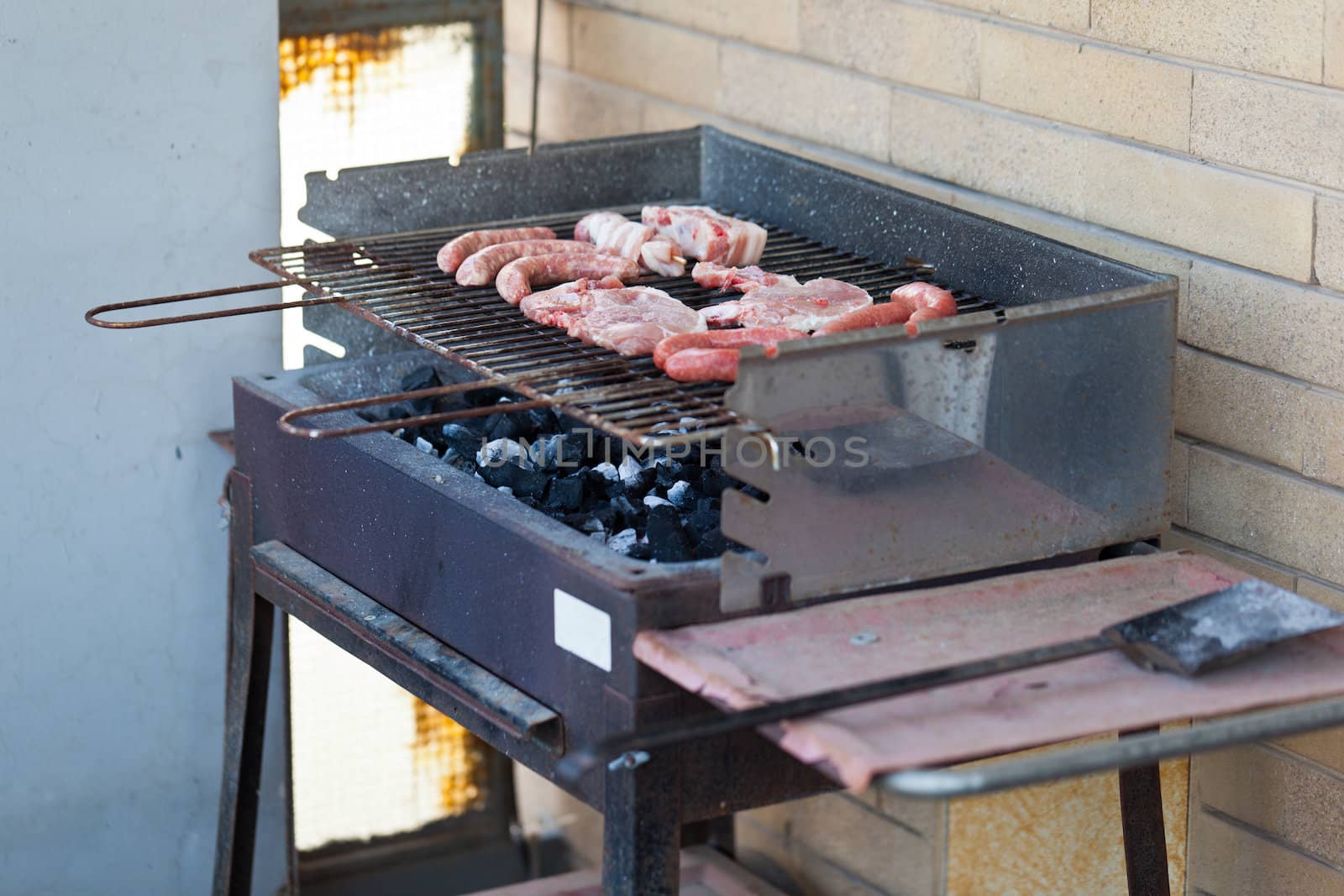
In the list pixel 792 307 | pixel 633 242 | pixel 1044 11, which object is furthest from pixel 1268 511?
pixel 633 242

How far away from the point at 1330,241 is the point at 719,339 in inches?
30.5

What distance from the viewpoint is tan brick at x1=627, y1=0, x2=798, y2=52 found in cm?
325

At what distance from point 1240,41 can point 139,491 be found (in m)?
1.87

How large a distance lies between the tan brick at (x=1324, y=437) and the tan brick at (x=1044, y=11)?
0.65m

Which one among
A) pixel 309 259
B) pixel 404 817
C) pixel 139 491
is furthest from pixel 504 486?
pixel 404 817

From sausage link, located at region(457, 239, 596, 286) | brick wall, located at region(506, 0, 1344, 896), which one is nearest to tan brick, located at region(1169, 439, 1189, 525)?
brick wall, located at region(506, 0, 1344, 896)

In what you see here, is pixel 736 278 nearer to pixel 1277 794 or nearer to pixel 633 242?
pixel 633 242

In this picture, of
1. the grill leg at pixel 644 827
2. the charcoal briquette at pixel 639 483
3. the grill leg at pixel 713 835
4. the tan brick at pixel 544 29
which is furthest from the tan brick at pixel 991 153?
the grill leg at pixel 713 835

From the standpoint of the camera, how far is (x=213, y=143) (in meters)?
3.03

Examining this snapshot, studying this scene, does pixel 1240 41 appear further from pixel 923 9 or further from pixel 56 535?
pixel 56 535

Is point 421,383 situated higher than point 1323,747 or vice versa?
point 421,383

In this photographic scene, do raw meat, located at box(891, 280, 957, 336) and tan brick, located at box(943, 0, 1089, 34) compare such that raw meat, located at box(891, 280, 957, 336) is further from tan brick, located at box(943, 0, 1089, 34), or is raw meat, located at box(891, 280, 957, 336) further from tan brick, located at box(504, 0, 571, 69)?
tan brick, located at box(504, 0, 571, 69)

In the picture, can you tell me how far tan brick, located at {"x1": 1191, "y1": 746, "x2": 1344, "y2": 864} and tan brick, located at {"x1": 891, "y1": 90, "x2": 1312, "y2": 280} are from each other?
2.18 feet

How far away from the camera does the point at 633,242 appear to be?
2852mm
